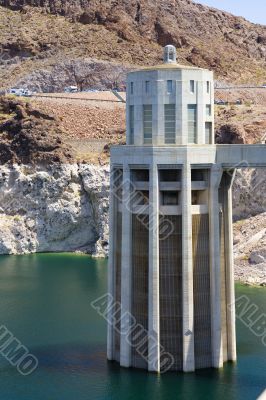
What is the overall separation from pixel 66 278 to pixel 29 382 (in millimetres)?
40526

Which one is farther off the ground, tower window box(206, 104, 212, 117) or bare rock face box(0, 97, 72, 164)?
bare rock face box(0, 97, 72, 164)

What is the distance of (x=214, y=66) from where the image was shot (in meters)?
173

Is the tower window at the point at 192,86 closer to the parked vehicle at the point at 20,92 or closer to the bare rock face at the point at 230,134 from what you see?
the bare rock face at the point at 230,134

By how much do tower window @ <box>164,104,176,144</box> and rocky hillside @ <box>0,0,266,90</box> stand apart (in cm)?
10882

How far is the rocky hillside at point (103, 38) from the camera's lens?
6452 inches

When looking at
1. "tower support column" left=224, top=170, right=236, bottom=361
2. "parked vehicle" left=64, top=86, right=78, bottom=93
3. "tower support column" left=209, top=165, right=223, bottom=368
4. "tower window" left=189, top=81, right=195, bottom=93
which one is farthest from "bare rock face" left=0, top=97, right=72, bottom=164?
"tower support column" left=209, top=165, right=223, bottom=368

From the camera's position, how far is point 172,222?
53.9 m

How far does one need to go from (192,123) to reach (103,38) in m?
115

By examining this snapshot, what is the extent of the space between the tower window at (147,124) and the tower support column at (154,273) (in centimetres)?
217

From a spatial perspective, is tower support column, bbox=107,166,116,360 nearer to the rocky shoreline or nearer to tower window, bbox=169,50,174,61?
tower window, bbox=169,50,174,61

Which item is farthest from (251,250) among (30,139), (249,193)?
(30,139)

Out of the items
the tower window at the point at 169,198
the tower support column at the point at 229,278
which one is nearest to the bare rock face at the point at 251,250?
the tower support column at the point at 229,278

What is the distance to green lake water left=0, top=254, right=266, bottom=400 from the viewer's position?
51938 mm

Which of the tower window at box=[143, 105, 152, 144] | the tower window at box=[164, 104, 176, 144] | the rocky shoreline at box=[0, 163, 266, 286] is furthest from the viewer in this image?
the rocky shoreline at box=[0, 163, 266, 286]
